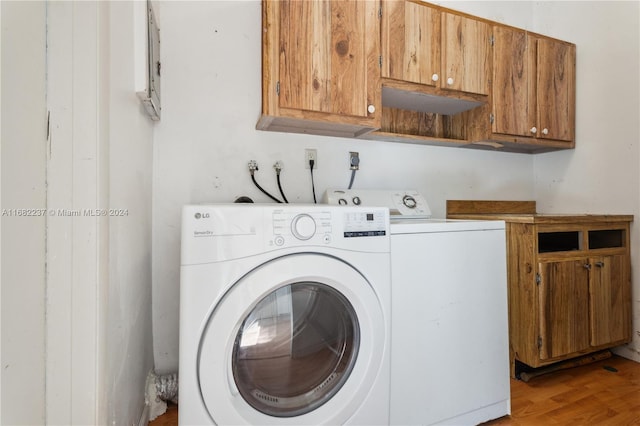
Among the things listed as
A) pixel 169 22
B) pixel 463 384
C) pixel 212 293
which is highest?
pixel 169 22

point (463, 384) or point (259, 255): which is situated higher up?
point (259, 255)

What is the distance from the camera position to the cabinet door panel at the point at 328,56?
54.9 inches

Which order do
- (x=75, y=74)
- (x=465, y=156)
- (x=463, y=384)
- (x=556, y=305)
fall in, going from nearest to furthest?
(x=75, y=74)
(x=463, y=384)
(x=556, y=305)
(x=465, y=156)

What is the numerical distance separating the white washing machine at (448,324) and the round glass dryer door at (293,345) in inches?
6.1

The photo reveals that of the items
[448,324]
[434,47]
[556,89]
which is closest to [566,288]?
[448,324]

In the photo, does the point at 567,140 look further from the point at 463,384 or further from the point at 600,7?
the point at 463,384

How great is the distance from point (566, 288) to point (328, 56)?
169 centimetres

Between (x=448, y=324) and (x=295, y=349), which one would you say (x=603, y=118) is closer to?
(x=448, y=324)

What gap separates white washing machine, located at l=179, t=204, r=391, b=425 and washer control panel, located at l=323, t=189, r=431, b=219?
626mm

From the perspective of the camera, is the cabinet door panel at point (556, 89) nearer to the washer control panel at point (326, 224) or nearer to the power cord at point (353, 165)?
the power cord at point (353, 165)

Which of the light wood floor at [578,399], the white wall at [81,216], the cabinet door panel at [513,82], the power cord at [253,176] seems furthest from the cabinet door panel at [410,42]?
the light wood floor at [578,399]

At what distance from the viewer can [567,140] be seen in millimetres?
2084

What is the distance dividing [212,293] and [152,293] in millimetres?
801

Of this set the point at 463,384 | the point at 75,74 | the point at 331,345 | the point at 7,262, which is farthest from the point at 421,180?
the point at 7,262
